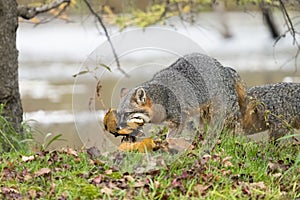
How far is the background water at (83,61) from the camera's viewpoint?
14.8 feet

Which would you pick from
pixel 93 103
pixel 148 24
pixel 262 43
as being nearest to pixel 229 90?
pixel 93 103

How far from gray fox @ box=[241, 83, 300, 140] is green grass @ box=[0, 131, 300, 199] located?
2.07 ft

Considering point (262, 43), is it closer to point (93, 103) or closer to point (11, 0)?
point (11, 0)

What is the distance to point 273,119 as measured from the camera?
5008 millimetres

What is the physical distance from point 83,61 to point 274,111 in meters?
1.37

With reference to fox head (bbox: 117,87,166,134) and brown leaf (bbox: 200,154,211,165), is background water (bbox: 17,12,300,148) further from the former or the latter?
brown leaf (bbox: 200,154,211,165)

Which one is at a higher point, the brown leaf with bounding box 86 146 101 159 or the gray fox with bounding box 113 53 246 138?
the gray fox with bounding box 113 53 246 138

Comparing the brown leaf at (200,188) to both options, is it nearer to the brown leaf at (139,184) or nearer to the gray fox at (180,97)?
the brown leaf at (139,184)

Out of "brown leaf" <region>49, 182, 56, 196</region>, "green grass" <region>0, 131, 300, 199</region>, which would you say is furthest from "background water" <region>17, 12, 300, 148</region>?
"brown leaf" <region>49, 182, 56, 196</region>

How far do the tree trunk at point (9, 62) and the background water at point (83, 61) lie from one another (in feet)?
0.95

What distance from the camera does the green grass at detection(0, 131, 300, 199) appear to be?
3545 millimetres

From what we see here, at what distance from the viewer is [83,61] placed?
15.9 feet

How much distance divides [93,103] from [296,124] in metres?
1.54

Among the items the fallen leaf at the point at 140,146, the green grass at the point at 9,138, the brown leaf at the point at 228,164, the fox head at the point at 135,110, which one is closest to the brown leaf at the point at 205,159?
the brown leaf at the point at 228,164
